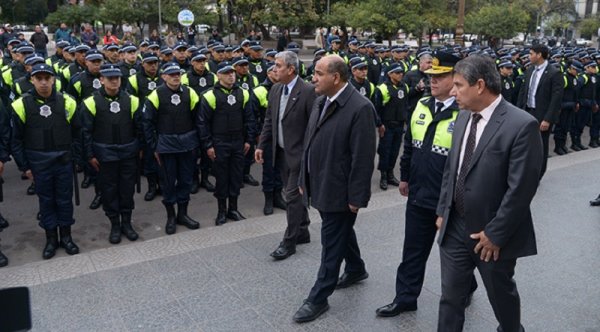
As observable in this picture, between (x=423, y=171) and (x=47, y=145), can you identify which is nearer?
(x=423, y=171)

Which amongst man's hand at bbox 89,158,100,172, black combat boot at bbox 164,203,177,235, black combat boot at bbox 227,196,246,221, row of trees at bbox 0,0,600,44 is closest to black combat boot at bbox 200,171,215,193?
black combat boot at bbox 227,196,246,221

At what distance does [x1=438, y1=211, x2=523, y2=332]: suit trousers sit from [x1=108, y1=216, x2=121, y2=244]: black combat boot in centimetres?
403

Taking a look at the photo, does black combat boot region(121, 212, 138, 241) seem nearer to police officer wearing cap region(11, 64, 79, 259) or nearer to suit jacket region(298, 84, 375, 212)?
police officer wearing cap region(11, 64, 79, 259)

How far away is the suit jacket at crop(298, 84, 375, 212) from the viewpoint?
4.09 m

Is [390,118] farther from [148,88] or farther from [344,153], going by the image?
[344,153]

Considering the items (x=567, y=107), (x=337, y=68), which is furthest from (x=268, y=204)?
(x=567, y=107)

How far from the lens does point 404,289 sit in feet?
14.2

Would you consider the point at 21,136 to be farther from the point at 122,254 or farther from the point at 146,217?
the point at 146,217

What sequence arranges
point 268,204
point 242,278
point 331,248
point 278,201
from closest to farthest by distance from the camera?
point 331,248, point 242,278, point 268,204, point 278,201

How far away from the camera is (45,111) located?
5.62 metres

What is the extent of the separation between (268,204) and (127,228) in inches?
74.1

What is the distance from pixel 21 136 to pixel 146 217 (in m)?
2.03

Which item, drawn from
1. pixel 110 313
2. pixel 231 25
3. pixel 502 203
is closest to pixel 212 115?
pixel 110 313

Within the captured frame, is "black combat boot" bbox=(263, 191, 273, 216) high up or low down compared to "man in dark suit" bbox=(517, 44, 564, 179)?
down
